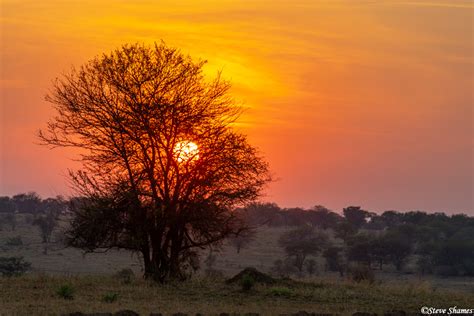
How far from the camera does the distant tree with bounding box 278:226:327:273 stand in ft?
254

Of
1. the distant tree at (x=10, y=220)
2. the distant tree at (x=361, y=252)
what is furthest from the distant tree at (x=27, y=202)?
the distant tree at (x=361, y=252)

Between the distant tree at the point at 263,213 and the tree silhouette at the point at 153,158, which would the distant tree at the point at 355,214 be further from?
the tree silhouette at the point at 153,158

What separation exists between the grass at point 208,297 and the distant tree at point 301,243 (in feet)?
159

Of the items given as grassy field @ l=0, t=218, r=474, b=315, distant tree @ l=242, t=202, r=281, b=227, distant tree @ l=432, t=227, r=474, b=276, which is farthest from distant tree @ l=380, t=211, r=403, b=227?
grassy field @ l=0, t=218, r=474, b=315

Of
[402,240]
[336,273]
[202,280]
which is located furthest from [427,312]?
[402,240]

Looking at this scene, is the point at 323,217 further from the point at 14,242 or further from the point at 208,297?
the point at 208,297

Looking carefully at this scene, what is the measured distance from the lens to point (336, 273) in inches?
2820

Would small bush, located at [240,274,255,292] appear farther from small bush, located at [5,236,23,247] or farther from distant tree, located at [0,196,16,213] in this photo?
distant tree, located at [0,196,16,213]

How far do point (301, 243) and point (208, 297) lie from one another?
56.8 m

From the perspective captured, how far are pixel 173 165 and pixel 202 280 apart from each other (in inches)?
158

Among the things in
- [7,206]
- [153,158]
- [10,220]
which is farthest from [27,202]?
[153,158]

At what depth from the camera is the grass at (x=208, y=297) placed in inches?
773

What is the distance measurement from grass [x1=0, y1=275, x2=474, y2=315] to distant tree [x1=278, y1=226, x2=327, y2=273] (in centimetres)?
4855

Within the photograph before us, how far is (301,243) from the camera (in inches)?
3095
